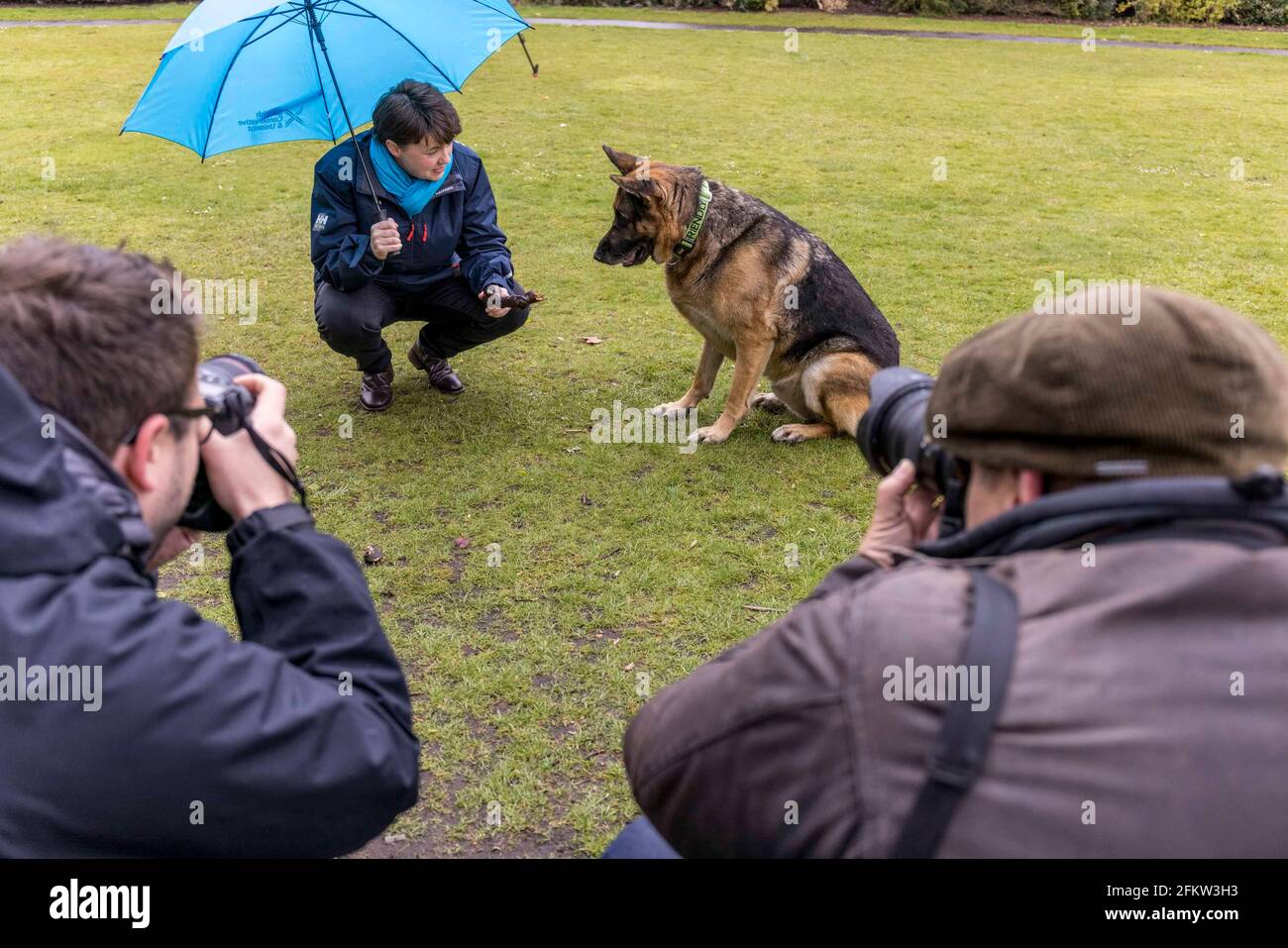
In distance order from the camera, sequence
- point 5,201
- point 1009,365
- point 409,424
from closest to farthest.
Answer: point 1009,365 → point 409,424 → point 5,201

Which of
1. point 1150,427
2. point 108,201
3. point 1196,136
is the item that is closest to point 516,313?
point 1150,427

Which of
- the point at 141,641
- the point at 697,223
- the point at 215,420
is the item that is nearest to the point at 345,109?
the point at 697,223

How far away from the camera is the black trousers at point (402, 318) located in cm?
553

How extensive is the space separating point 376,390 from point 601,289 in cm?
256

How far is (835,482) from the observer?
5383mm

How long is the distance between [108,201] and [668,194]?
6735 mm

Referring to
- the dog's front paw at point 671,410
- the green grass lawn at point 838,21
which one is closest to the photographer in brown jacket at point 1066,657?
the dog's front paw at point 671,410

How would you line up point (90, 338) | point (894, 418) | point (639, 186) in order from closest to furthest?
point (90, 338) → point (894, 418) → point (639, 186)

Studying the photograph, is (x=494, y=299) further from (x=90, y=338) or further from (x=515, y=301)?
(x=90, y=338)

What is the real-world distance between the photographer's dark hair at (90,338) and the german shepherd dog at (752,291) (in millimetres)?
4090

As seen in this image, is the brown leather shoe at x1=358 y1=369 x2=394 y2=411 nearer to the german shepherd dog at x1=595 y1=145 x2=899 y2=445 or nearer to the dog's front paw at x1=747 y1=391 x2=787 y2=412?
the german shepherd dog at x1=595 y1=145 x2=899 y2=445

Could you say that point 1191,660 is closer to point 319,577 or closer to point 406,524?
point 319,577

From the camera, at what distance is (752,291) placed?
5.63 meters

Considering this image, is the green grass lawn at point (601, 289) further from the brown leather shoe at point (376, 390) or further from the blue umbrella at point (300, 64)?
the blue umbrella at point (300, 64)
